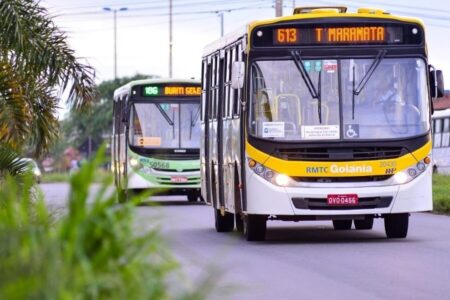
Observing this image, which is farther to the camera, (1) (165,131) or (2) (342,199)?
(1) (165,131)

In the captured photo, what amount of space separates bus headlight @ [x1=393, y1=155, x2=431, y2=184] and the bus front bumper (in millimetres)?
84

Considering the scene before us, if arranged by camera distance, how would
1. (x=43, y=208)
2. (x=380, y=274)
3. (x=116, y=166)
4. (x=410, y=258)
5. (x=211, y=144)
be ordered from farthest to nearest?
(x=116, y=166) → (x=211, y=144) → (x=410, y=258) → (x=380, y=274) → (x=43, y=208)

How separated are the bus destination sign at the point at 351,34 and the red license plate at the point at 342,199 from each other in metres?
2.21

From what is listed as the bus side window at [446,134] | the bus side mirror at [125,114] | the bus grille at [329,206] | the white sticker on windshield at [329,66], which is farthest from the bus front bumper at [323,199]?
the bus side window at [446,134]

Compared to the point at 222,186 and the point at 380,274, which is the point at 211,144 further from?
the point at 380,274

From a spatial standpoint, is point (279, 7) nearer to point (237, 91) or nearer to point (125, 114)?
point (125, 114)

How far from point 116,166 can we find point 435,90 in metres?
20.5

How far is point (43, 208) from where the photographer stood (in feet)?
18.9

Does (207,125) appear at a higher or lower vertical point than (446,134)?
higher

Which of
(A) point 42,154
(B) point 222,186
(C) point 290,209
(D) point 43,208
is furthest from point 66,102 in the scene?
(D) point 43,208

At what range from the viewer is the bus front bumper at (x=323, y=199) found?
19609 millimetres

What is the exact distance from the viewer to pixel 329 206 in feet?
64.3

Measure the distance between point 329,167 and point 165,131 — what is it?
1713 cm

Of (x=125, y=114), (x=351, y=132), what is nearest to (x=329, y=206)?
(x=351, y=132)
